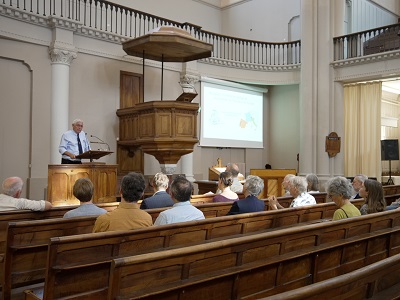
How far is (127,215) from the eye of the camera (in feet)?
9.55

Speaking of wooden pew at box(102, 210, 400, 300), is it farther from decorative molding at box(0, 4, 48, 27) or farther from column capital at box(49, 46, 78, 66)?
decorative molding at box(0, 4, 48, 27)

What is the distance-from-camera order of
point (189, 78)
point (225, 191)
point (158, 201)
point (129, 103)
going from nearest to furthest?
point (158, 201), point (225, 191), point (129, 103), point (189, 78)

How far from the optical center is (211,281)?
2.14 metres

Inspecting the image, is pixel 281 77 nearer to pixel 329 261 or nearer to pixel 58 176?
pixel 58 176

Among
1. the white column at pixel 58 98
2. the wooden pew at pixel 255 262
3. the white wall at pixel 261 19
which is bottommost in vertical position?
the wooden pew at pixel 255 262

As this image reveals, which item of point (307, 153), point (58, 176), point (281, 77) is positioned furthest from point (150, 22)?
point (58, 176)

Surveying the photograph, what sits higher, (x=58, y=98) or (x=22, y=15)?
(x=22, y=15)

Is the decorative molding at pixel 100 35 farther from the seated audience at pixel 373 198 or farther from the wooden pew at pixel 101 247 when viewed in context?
the seated audience at pixel 373 198

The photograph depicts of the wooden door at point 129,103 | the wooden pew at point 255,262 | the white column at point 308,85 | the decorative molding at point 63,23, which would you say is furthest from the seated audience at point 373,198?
the white column at point 308,85

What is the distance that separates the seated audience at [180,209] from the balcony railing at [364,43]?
9.54 metres

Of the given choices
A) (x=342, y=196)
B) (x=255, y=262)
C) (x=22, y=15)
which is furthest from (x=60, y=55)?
(x=255, y=262)

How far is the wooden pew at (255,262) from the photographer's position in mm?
1898

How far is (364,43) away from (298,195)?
8.25 m

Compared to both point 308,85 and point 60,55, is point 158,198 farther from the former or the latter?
point 308,85
